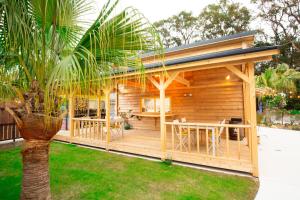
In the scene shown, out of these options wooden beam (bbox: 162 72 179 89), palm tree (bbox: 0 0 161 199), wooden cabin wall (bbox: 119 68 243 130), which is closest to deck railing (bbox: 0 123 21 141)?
palm tree (bbox: 0 0 161 199)

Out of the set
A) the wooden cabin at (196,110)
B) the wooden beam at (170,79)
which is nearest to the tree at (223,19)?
the wooden cabin at (196,110)

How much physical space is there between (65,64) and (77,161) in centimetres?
408

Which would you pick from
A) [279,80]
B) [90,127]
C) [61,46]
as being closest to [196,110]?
[90,127]

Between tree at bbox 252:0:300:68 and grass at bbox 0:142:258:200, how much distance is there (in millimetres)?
22323

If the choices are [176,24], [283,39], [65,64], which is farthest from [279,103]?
[65,64]

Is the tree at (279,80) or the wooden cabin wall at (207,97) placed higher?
the tree at (279,80)

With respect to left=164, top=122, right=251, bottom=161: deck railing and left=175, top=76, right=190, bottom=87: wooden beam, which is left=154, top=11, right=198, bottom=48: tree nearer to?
left=175, top=76, right=190, bottom=87: wooden beam

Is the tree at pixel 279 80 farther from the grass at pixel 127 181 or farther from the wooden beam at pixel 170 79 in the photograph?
the grass at pixel 127 181

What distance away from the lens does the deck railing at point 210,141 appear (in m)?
4.27

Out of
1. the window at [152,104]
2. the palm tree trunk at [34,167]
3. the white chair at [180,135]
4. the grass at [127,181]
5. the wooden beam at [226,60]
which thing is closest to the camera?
the palm tree trunk at [34,167]

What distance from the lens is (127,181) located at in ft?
11.9

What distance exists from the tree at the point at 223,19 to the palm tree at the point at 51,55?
70.0ft

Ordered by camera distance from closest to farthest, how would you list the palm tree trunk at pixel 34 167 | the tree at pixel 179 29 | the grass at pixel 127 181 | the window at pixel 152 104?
the palm tree trunk at pixel 34 167 → the grass at pixel 127 181 → the window at pixel 152 104 → the tree at pixel 179 29

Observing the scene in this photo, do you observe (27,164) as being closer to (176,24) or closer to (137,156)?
(137,156)
